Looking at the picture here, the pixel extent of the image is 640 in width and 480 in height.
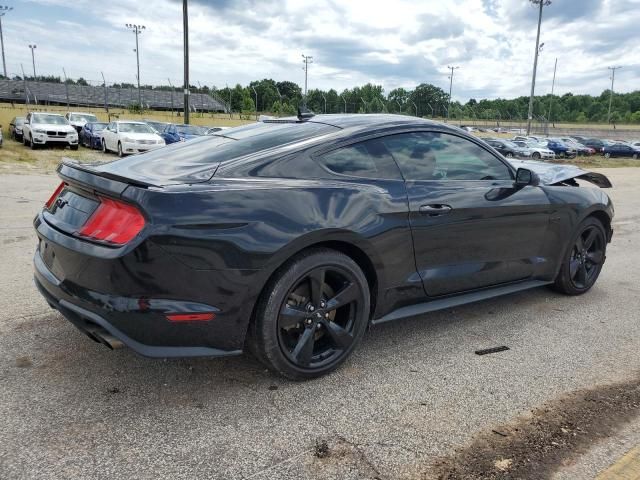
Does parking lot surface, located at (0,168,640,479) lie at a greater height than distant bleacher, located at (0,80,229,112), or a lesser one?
lesser

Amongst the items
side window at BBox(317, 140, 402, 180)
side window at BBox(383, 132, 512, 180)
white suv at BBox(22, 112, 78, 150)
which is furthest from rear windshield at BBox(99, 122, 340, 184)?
white suv at BBox(22, 112, 78, 150)

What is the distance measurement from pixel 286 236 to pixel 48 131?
2260cm

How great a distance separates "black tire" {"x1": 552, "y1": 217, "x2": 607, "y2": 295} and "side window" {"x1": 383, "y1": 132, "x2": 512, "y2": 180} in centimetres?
116

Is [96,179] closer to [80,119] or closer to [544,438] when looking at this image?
[544,438]

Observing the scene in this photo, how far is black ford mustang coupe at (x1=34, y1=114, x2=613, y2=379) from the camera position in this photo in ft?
8.50

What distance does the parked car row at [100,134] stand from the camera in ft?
64.8

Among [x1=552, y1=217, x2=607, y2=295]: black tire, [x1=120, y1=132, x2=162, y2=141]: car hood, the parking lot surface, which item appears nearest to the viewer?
the parking lot surface

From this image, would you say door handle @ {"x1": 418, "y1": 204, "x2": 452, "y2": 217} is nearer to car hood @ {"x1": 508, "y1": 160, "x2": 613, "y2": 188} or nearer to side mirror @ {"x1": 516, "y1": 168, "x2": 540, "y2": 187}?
side mirror @ {"x1": 516, "y1": 168, "x2": 540, "y2": 187}

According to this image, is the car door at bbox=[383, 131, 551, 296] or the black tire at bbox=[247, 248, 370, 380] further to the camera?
the car door at bbox=[383, 131, 551, 296]

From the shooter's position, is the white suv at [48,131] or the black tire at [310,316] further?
the white suv at [48,131]

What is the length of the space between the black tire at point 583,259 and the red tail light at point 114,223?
366 centimetres

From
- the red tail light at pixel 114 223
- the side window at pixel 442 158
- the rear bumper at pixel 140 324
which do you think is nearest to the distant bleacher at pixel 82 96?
the side window at pixel 442 158

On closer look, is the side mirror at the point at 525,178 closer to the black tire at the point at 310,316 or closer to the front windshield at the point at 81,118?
the black tire at the point at 310,316

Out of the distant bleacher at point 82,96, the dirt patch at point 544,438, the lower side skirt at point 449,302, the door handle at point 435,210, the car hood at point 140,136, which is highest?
the distant bleacher at point 82,96
